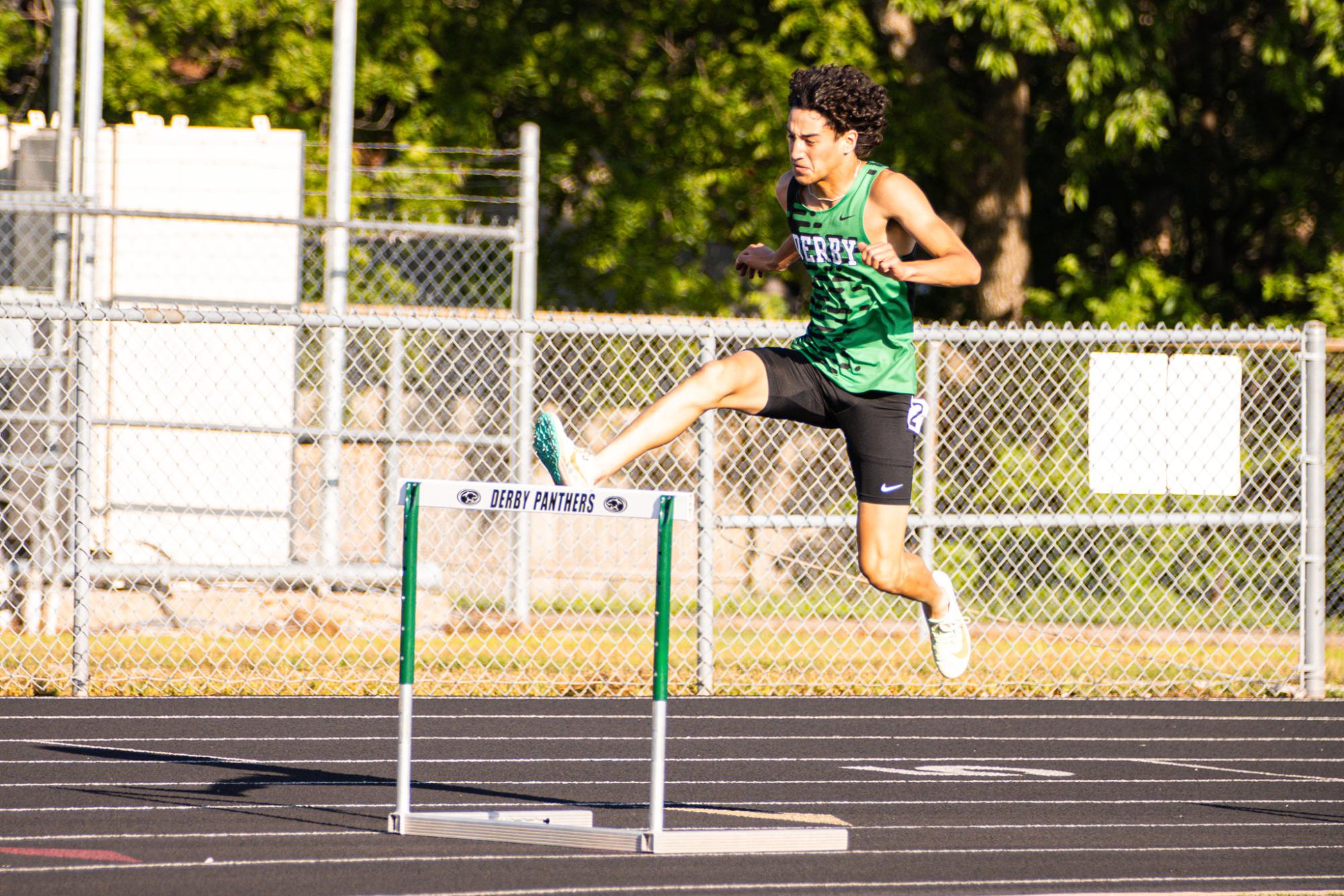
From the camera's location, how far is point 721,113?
57.4 ft

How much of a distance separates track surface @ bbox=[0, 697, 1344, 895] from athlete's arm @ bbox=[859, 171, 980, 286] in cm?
195

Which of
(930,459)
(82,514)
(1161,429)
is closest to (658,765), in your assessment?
(82,514)

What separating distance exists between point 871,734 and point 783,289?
38.5ft

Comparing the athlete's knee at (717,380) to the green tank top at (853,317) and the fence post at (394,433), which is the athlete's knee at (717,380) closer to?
the green tank top at (853,317)

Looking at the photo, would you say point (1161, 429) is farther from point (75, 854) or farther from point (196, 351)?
point (75, 854)

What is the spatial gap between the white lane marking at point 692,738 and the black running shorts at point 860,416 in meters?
2.38

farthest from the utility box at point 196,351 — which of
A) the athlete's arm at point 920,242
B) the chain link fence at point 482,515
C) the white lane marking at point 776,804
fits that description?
the athlete's arm at point 920,242

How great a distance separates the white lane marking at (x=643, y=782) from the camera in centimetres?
671

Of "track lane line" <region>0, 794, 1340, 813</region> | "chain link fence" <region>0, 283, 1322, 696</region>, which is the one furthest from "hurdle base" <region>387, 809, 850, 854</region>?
"chain link fence" <region>0, 283, 1322, 696</region>

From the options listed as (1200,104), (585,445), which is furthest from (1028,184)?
(585,445)

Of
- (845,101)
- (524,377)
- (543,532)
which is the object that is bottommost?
(543,532)

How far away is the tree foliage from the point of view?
17.1 metres

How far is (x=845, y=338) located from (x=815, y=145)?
718mm

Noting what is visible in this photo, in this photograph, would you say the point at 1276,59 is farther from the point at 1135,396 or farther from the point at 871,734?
the point at 871,734
